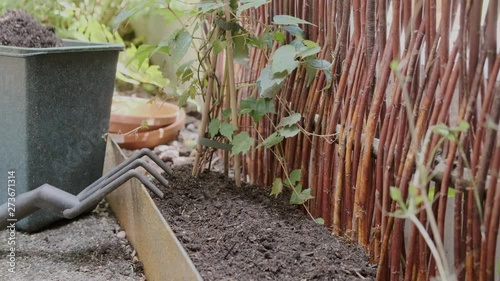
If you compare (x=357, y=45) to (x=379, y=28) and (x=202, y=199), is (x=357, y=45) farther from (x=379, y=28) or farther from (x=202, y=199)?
(x=202, y=199)

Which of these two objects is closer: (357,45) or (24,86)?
(357,45)

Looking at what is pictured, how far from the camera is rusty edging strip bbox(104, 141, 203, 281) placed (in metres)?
1.12

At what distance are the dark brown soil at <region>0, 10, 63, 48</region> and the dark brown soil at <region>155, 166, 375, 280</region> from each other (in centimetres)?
51

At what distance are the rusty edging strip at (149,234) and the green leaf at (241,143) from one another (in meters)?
0.24

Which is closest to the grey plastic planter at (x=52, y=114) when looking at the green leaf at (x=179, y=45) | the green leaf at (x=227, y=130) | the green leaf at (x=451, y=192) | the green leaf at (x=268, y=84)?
the green leaf at (x=179, y=45)

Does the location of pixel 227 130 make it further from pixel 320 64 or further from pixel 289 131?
pixel 320 64

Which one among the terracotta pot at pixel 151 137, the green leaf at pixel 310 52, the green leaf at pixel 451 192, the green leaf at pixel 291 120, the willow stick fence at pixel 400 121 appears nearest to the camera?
the willow stick fence at pixel 400 121

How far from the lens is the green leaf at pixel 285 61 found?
1.27 m

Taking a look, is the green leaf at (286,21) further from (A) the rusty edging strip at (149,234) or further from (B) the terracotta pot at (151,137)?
(B) the terracotta pot at (151,137)

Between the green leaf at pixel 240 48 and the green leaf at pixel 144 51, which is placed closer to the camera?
the green leaf at pixel 240 48

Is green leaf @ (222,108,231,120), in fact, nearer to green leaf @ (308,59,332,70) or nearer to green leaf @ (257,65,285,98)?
green leaf @ (257,65,285,98)

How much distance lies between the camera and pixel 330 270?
3.76 feet

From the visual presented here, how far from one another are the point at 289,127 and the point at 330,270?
1.26 ft

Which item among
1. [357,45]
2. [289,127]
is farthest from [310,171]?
[357,45]
